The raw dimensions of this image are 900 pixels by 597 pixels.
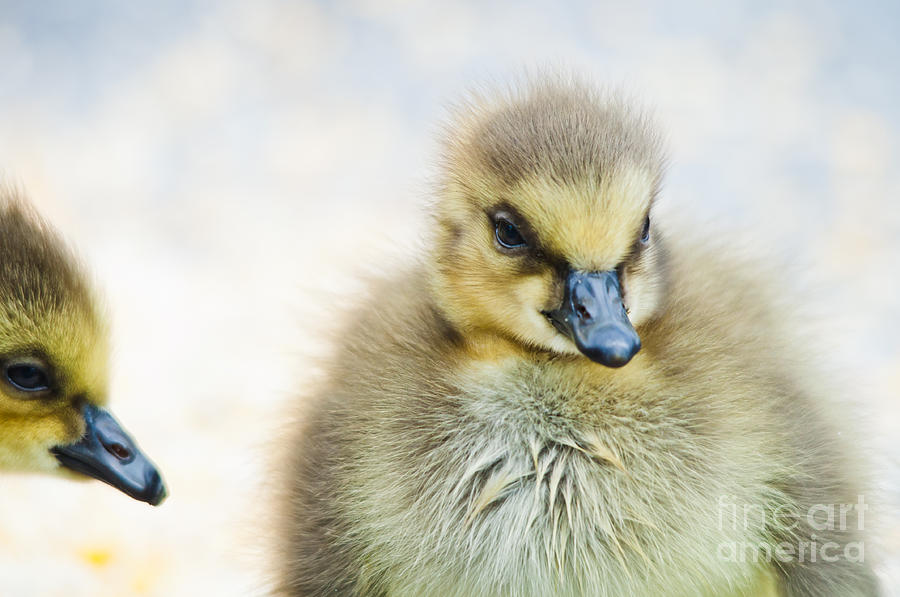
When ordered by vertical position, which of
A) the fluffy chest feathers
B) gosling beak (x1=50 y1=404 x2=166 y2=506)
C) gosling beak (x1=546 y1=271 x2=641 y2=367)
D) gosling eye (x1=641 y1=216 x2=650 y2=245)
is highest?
gosling eye (x1=641 y1=216 x2=650 y2=245)

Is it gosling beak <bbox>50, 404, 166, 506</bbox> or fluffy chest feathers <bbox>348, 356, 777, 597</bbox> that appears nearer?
fluffy chest feathers <bbox>348, 356, 777, 597</bbox>

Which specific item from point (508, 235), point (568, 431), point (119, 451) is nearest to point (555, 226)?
point (508, 235)

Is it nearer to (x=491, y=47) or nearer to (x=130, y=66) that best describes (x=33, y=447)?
(x=130, y=66)

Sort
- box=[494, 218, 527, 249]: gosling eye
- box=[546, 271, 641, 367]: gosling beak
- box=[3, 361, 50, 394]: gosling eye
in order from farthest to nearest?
box=[3, 361, 50, 394]: gosling eye, box=[494, 218, 527, 249]: gosling eye, box=[546, 271, 641, 367]: gosling beak

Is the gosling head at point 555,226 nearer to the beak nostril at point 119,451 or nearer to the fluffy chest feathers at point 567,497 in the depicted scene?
the fluffy chest feathers at point 567,497

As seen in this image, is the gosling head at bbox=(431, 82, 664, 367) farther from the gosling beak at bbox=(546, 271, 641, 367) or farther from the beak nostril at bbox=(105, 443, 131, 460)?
the beak nostril at bbox=(105, 443, 131, 460)

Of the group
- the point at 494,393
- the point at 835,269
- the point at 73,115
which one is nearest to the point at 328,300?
the point at 494,393

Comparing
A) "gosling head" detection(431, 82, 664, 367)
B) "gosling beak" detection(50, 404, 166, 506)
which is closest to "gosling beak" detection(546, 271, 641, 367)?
"gosling head" detection(431, 82, 664, 367)

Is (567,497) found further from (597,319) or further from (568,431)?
(597,319)
